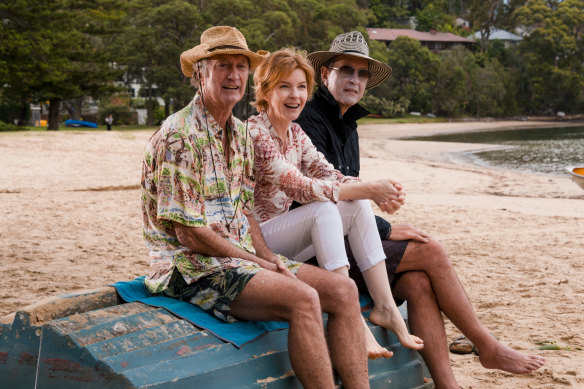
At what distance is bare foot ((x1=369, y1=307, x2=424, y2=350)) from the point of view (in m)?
2.93

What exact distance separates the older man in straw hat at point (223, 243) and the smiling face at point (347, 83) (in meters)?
0.95

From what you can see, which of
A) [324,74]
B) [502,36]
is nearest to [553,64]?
[502,36]

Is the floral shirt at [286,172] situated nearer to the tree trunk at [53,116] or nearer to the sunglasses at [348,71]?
the sunglasses at [348,71]

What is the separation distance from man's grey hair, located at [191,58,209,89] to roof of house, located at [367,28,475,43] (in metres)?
71.6

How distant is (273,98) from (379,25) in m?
87.5

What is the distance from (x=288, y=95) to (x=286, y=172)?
1.27 feet

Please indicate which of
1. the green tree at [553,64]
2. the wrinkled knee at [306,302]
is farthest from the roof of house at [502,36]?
the wrinkled knee at [306,302]

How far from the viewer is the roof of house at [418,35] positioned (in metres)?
72.8

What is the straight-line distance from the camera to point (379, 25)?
286ft

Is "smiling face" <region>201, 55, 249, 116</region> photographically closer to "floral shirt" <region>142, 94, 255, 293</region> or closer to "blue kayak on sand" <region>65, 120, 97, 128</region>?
"floral shirt" <region>142, 94, 255, 293</region>

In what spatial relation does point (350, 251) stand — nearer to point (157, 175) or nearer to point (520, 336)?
point (157, 175)

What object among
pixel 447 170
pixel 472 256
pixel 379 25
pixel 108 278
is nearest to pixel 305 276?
pixel 108 278

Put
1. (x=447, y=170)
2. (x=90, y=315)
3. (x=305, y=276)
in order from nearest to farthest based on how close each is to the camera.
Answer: (x=90, y=315)
(x=305, y=276)
(x=447, y=170)

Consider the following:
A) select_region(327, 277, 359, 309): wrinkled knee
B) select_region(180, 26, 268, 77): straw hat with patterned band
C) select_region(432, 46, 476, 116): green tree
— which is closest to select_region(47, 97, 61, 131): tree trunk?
select_region(180, 26, 268, 77): straw hat with patterned band
